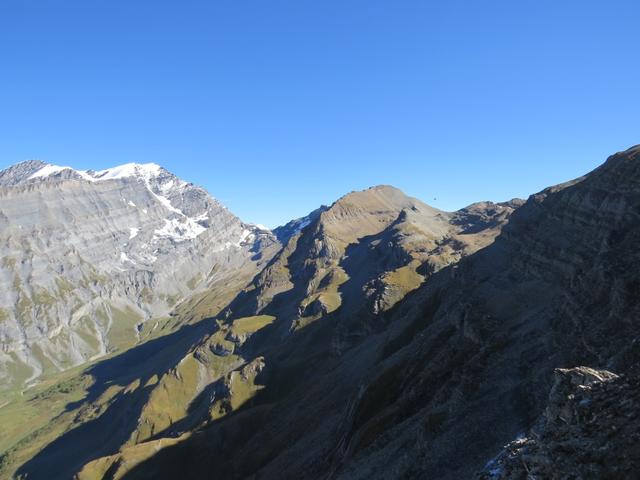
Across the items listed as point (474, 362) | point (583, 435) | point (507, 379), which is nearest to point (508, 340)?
point (474, 362)

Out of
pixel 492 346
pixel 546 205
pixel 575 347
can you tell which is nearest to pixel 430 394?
Answer: pixel 492 346

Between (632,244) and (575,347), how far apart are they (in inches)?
1363

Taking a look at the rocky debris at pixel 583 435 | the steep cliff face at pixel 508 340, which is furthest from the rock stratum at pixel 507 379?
the steep cliff face at pixel 508 340

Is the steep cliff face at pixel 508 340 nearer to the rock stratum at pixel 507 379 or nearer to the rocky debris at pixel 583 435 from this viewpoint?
the rock stratum at pixel 507 379

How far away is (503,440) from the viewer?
46.8 metres

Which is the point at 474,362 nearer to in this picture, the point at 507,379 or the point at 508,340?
the point at 508,340

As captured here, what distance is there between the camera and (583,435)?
85.8ft

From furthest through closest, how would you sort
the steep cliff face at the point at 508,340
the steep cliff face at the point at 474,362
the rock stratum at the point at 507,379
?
the steep cliff face at the point at 474,362
the steep cliff face at the point at 508,340
the rock stratum at the point at 507,379

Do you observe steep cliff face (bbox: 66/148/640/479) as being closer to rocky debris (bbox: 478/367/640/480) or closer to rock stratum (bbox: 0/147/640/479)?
rock stratum (bbox: 0/147/640/479)

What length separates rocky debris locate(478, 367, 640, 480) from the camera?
23641 mm

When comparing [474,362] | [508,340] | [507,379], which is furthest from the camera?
[508,340]

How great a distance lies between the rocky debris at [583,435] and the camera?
2364cm

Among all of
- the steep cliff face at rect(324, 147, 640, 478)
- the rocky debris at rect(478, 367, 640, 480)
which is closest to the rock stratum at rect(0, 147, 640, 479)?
the rocky debris at rect(478, 367, 640, 480)

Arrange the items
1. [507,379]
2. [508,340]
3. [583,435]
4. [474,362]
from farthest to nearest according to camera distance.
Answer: [508,340], [474,362], [507,379], [583,435]
